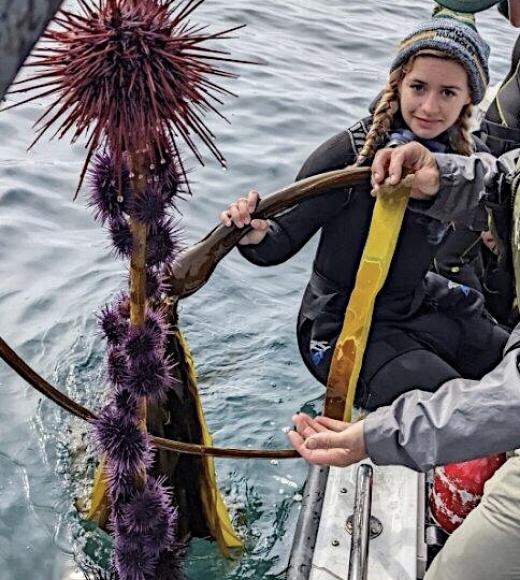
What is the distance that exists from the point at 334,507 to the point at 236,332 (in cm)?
257

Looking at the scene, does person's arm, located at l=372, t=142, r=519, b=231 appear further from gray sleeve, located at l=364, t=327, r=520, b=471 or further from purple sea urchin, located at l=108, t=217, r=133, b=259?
purple sea urchin, located at l=108, t=217, r=133, b=259

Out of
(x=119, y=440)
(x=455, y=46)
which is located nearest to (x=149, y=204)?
(x=119, y=440)

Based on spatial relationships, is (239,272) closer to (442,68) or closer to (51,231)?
(51,231)

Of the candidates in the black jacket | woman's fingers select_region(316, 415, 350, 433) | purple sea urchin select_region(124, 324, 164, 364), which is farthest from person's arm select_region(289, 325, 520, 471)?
the black jacket

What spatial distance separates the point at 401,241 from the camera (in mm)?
3480

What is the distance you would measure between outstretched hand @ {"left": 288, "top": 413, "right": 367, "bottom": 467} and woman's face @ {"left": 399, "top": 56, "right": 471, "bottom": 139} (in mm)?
1297

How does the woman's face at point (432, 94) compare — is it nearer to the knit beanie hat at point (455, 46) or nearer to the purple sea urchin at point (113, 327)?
the knit beanie hat at point (455, 46)

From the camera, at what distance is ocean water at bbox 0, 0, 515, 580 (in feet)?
13.5

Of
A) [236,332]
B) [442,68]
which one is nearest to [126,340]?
[442,68]

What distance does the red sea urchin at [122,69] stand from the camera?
1628 millimetres

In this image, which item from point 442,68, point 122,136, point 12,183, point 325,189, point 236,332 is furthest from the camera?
point 12,183

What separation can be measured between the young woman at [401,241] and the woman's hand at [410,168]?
343 mm

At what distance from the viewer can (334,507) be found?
3357mm

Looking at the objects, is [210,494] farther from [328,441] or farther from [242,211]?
[242,211]
